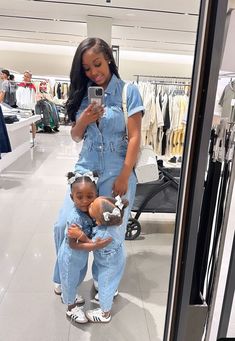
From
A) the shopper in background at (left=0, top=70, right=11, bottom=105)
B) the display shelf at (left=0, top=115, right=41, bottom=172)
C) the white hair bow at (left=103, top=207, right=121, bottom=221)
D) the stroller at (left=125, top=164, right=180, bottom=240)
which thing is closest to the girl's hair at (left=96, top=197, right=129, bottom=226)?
the white hair bow at (left=103, top=207, right=121, bottom=221)

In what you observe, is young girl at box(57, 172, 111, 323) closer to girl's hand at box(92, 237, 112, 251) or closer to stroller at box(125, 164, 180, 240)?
girl's hand at box(92, 237, 112, 251)

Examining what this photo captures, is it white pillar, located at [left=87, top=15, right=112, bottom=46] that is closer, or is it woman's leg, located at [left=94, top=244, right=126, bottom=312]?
woman's leg, located at [left=94, top=244, right=126, bottom=312]

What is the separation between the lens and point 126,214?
1.45m

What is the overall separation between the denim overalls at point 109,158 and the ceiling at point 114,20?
3.80 meters

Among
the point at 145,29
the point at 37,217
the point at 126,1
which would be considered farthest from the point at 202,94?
the point at 145,29

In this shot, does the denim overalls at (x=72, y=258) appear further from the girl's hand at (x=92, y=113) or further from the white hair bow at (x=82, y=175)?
the girl's hand at (x=92, y=113)

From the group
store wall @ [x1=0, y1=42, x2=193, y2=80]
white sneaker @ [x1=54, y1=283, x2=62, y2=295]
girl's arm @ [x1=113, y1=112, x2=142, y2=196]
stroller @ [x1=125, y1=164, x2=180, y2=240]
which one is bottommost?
white sneaker @ [x1=54, y1=283, x2=62, y2=295]

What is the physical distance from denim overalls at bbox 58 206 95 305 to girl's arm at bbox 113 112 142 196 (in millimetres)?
227

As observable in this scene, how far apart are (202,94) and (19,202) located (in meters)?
2.78

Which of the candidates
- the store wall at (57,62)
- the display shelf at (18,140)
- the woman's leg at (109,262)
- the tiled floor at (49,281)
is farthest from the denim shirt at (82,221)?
the store wall at (57,62)

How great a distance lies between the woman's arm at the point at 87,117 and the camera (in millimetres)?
1259

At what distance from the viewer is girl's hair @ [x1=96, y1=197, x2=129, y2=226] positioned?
1284 millimetres

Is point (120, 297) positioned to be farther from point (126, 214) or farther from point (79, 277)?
point (126, 214)

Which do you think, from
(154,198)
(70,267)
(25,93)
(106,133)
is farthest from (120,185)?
(25,93)
